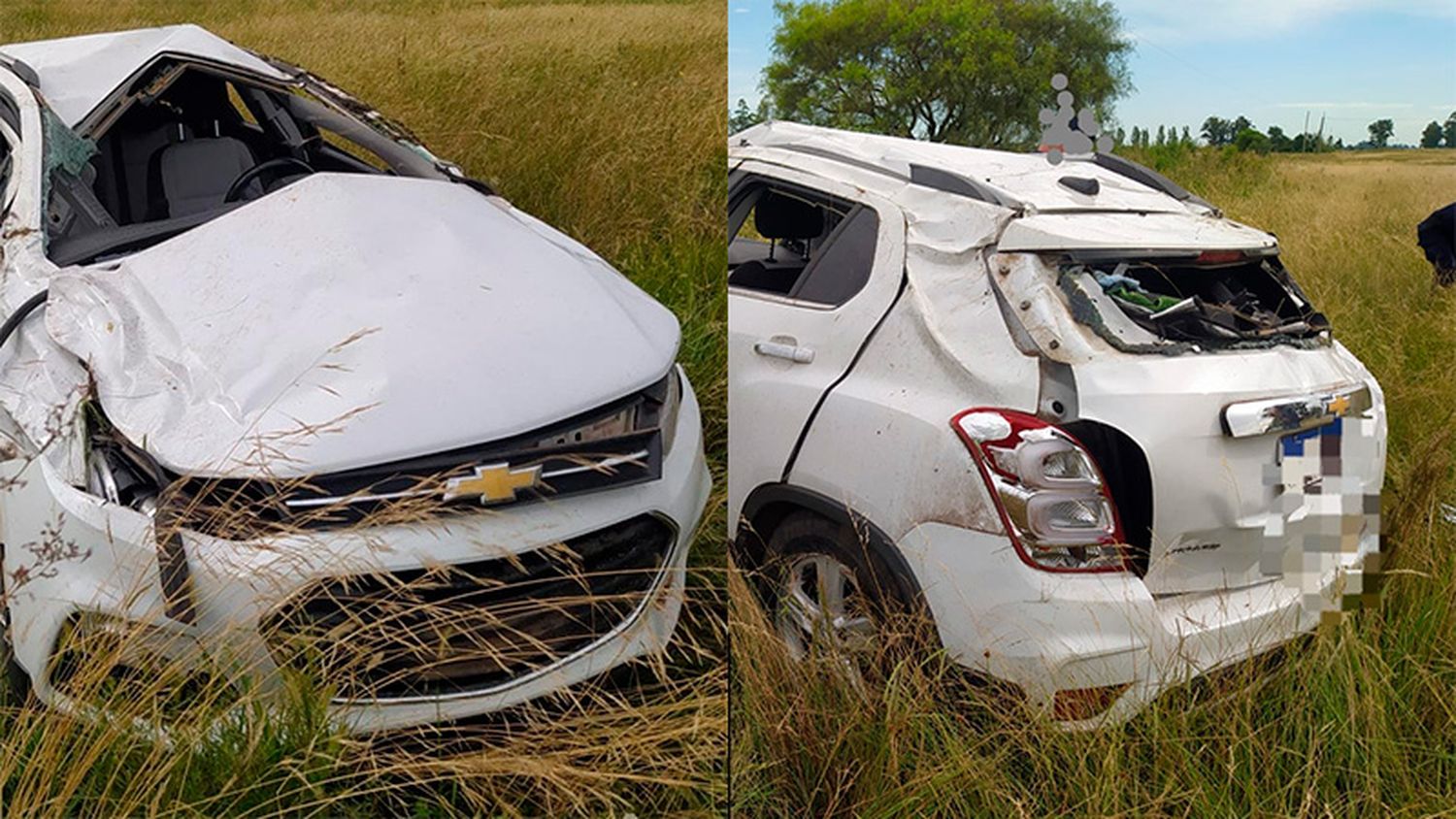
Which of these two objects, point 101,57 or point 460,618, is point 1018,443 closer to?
point 460,618

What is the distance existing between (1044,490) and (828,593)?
0.37 meters

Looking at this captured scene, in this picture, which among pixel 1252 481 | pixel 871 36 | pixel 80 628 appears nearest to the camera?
pixel 871 36

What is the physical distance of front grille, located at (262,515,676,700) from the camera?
66.1 inches

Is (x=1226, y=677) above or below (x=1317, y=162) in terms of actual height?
below

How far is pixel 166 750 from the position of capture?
1.65 metres

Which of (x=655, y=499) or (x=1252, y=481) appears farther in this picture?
(x=655, y=499)

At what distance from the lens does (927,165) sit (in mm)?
1738

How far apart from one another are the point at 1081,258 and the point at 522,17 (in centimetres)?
512

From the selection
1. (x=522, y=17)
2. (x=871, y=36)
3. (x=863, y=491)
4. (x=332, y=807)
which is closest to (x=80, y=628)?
(x=332, y=807)

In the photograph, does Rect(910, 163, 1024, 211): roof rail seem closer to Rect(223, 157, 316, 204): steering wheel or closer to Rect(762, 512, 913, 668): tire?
Rect(762, 512, 913, 668): tire

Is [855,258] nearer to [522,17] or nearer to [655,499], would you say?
[655,499]

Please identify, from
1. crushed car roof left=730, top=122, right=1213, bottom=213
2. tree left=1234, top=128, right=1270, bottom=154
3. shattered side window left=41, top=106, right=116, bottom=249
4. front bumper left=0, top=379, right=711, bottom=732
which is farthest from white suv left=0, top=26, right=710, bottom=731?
tree left=1234, top=128, right=1270, bottom=154

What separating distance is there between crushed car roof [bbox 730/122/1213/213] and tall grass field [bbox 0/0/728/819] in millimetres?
311

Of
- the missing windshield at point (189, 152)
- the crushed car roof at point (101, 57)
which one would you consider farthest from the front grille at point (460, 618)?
the crushed car roof at point (101, 57)
